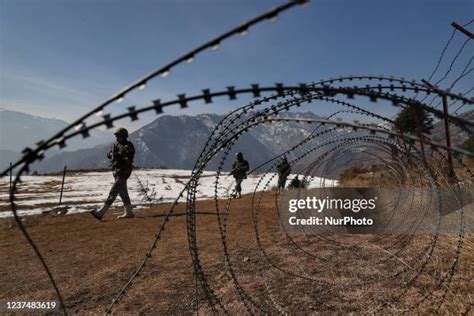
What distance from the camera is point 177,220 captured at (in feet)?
39.7

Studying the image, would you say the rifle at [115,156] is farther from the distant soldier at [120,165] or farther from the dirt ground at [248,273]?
the dirt ground at [248,273]

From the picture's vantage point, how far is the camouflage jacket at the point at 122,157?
11281mm

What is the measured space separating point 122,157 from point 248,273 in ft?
21.8

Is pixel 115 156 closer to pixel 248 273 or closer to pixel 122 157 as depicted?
pixel 122 157

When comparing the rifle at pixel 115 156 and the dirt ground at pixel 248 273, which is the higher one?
the rifle at pixel 115 156

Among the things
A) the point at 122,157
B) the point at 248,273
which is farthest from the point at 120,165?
the point at 248,273

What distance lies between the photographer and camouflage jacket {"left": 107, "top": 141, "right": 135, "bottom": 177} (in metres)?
11.3

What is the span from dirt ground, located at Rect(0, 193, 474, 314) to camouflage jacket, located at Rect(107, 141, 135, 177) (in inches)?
83.5

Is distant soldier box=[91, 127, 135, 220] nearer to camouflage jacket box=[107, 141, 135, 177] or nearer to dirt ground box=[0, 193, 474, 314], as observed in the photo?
camouflage jacket box=[107, 141, 135, 177]

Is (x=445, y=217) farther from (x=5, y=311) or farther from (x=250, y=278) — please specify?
(x=5, y=311)

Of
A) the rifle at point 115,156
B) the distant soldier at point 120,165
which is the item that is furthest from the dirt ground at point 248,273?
the rifle at point 115,156

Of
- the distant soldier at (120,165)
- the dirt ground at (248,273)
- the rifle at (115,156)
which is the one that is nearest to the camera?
the dirt ground at (248,273)

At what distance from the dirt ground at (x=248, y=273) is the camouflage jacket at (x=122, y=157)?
212cm

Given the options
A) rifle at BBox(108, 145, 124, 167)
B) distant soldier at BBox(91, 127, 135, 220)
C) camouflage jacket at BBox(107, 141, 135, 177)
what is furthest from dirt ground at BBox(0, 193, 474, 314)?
rifle at BBox(108, 145, 124, 167)
